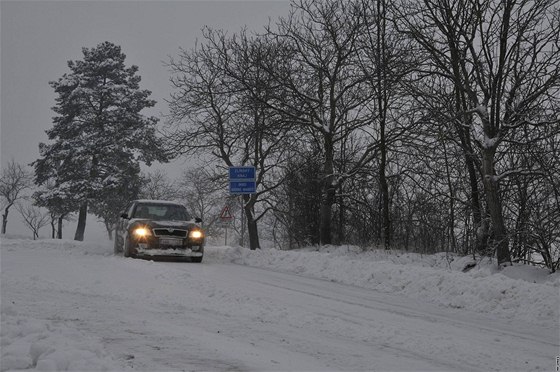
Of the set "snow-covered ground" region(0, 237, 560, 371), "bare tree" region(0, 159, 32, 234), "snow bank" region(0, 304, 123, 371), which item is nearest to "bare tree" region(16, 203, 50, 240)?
"bare tree" region(0, 159, 32, 234)

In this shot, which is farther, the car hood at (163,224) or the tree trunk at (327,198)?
the tree trunk at (327,198)

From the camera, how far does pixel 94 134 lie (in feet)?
116

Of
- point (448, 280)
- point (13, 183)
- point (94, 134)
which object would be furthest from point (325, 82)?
point (13, 183)

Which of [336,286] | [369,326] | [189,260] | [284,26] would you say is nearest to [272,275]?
[336,286]

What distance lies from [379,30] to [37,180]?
30194 millimetres

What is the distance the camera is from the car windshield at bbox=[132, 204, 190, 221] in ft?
49.7

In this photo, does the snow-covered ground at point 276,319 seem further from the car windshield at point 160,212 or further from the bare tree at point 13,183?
the bare tree at point 13,183

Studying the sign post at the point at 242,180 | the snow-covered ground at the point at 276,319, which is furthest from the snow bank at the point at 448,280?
the sign post at the point at 242,180

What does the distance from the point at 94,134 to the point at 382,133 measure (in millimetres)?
25114

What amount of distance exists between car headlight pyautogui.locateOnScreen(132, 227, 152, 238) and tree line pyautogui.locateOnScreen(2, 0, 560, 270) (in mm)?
6734

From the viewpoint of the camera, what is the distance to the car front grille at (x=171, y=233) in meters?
13.9

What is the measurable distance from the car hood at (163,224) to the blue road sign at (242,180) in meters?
5.37

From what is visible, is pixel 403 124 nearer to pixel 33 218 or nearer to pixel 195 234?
pixel 195 234

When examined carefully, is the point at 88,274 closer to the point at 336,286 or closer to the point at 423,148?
the point at 336,286
